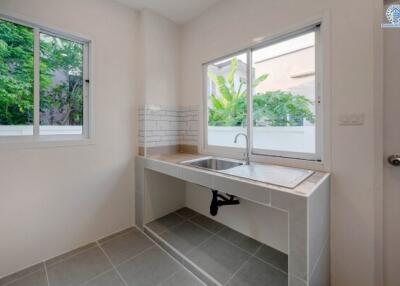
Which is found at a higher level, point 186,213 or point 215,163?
point 215,163

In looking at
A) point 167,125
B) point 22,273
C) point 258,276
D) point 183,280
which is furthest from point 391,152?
point 22,273

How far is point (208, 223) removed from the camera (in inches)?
86.8

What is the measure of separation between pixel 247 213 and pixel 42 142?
1.95 metres

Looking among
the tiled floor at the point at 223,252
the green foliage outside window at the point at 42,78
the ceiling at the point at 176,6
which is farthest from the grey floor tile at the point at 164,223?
the ceiling at the point at 176,6

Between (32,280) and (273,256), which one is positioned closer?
(32,280)

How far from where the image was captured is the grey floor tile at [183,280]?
1.43m

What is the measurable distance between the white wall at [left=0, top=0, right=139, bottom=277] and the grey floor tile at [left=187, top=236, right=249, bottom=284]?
98cm

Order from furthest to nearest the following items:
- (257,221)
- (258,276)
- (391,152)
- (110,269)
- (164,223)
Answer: (164,223) → (257,221) → (110,269) → (258,276) → (391,152)

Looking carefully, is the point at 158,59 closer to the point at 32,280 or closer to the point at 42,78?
the point at 42,78

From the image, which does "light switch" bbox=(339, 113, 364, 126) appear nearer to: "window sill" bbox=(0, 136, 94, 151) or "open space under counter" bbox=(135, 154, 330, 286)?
"open space under counter" bbox=(135, 154, 330, 286)

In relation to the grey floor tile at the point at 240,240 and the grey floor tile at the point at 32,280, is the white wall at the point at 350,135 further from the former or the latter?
the grey floor tile at the point at 32,280

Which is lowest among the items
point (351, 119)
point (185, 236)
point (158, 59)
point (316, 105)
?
point (185, 236)

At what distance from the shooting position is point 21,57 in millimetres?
1587

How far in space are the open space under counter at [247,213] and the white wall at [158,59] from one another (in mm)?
796
